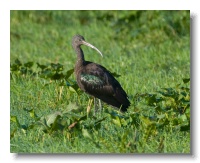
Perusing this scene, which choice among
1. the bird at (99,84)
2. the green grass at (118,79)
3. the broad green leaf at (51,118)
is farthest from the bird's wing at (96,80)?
the broad green leaf at (51,118)

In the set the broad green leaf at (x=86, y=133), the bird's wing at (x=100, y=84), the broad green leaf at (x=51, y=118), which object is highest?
the bird's wing at (x=100, y=84)

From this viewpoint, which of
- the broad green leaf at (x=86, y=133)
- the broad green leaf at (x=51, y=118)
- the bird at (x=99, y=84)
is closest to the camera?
the broad green leaf at (x=86, y=133)

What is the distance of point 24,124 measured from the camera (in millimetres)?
7562

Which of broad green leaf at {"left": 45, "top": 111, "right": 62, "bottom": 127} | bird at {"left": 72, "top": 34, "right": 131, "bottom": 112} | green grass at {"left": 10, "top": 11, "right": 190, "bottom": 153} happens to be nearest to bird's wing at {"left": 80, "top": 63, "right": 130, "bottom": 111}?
bird at {"left": 72, "top": 34, "right": 131, "bottom": 112}

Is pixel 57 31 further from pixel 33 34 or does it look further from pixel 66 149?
pixel 66 149

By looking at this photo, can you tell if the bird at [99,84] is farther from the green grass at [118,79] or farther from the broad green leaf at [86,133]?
the broad green leaf at [86,133]

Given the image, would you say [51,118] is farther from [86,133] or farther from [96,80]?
[96,80]

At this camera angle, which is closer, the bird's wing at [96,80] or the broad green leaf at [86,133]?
the broad green leaf at [86,133]

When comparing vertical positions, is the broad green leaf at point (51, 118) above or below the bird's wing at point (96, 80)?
below

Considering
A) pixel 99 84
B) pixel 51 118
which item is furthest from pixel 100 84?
pixel 51 118

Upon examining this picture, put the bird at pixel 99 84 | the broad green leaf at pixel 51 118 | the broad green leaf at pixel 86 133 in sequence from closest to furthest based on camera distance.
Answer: the broad green leaf at pixel 86 133
the broad green leaf at pixel 51 118
the bird at pixel 99 84

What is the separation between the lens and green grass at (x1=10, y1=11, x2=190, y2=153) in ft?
23.8

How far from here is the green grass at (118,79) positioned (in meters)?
7.24

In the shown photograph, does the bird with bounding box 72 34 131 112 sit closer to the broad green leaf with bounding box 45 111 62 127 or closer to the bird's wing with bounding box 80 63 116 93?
the bird's wing with bounding box 80 63 116 93
